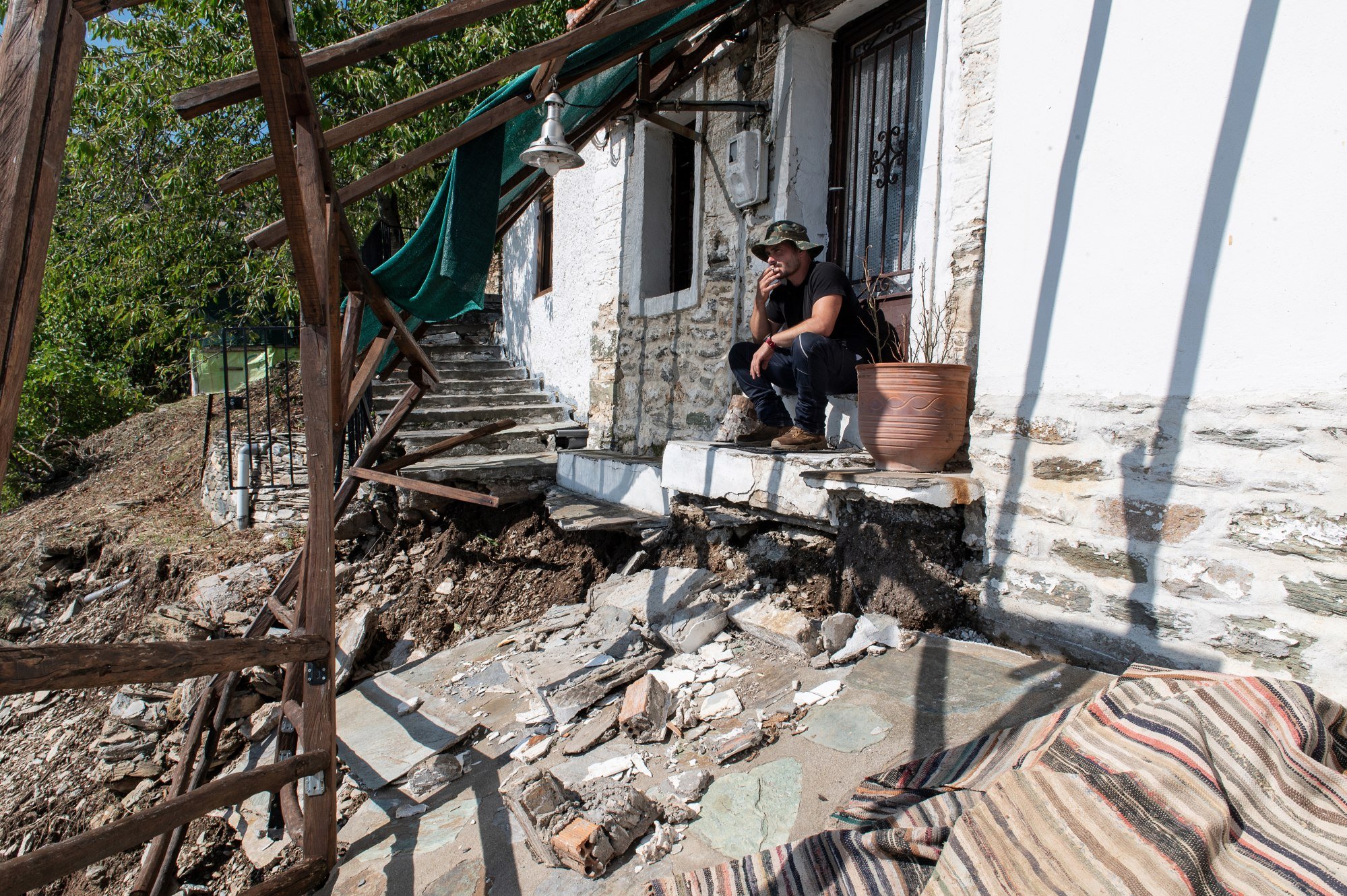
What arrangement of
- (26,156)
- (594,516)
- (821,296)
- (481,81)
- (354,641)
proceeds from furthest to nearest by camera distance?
1. (594,516)
2. (354,641)
3. (821,296)
4. (481,81)
5. (26,156)

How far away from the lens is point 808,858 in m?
1.91

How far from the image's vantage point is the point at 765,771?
2.48 meters

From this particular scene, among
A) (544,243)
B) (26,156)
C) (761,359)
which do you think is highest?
(544,243)

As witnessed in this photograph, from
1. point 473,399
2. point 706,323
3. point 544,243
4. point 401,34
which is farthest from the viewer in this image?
point 544,243

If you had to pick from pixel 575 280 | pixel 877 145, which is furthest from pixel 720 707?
pixel 575 280

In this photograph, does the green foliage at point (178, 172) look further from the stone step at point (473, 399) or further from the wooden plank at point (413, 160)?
the wooden plank at point (413, 160)

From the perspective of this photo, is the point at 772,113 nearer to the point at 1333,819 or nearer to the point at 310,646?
the point at 310,646

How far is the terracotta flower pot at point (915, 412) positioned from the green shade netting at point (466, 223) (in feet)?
6.35

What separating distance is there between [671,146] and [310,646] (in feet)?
16.5

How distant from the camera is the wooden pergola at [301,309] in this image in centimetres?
139

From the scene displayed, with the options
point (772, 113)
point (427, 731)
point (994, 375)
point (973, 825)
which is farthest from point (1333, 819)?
point (772, 113)

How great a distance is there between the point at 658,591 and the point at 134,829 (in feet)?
7.65

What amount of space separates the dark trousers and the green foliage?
17.5 feet

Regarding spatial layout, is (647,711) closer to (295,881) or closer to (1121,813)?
(295,881)
